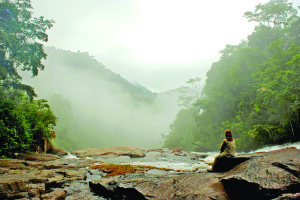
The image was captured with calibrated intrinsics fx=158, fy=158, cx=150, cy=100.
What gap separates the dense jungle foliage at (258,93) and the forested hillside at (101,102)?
2400 inches

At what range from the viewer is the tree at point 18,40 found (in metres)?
12.0

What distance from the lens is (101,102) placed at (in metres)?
140

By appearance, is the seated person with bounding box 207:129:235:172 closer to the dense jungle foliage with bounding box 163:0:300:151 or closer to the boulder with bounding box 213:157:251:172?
the boulder with bounding box 213:157:251:172

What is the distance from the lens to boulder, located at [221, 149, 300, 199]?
341cm

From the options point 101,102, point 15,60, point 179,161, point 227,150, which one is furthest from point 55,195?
point 101,102

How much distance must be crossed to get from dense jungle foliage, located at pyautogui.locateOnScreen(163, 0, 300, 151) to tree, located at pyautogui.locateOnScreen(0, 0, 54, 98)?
24243 mm

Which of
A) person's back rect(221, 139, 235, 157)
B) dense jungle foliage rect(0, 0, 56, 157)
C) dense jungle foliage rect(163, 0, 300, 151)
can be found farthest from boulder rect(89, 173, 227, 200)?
dense jungle foliage rect(163, 0, 300, 151)

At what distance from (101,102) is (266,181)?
14319 cm

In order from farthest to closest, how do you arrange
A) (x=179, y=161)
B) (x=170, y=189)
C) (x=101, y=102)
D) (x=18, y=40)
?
(x=101, y=102), (x=179, y=161), (x=18, y=40), (x=170, y=189)

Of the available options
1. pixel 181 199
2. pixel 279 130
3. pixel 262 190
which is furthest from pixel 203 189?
pixel 279 130

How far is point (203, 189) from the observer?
13.9 ft

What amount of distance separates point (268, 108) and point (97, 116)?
110859 millimetres

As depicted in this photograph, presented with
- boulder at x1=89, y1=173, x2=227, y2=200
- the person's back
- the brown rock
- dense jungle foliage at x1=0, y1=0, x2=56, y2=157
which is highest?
dense jungle foliage at x1=0, y1=0, x2=56, y2=157

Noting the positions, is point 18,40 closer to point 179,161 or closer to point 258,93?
point 179,161
